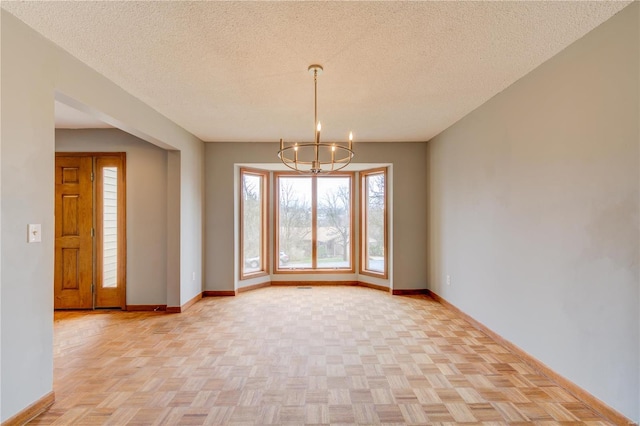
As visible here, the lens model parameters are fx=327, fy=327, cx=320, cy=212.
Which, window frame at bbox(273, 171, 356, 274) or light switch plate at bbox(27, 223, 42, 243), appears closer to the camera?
light switch plate at bbox(27, 223, 42, 243)

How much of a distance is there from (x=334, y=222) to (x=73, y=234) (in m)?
3.87

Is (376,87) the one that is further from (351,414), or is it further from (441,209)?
(351,414)

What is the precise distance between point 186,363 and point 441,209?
3.63 meters

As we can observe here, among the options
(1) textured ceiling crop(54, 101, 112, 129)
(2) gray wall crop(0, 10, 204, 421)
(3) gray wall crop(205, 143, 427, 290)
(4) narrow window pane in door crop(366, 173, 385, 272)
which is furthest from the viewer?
(4) narrow window pane in door crop(366, 173, 385, 272)

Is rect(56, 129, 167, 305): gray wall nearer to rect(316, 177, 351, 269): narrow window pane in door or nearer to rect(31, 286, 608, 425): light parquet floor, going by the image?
rect(31, 286, 608, 425): light parquet floor

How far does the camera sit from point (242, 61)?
8.11 ft

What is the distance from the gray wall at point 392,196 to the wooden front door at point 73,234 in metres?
1.51

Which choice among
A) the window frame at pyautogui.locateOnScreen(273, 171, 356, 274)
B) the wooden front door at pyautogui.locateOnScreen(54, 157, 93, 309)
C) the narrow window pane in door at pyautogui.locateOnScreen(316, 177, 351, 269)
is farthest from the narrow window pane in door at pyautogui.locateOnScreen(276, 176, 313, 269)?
the wooden front door at pyautogui.locateOnScreen(54, 157, 93, 309)

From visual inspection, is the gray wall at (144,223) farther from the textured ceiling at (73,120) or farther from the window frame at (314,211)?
the window frame at (314,211)

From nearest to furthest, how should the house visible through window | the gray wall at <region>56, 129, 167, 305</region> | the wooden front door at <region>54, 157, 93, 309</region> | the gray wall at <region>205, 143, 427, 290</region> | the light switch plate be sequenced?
1. the light switch plate
2. the wooden front door at <region>54, 157, 93, 309</region>
3. the gray wall at <region>56, 129, 167, 305</region>
4. the gray wall at <region>205, 143, 427, 290</region>
5. the house visible through window

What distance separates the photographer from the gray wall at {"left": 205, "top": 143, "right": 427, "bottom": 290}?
5.09m

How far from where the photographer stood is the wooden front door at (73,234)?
4211 mm

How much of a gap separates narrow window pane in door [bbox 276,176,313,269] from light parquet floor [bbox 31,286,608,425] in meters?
1.91

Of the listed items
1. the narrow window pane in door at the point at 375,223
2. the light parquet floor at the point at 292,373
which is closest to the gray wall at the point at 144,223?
the light parquet floor at the point at 292,373
